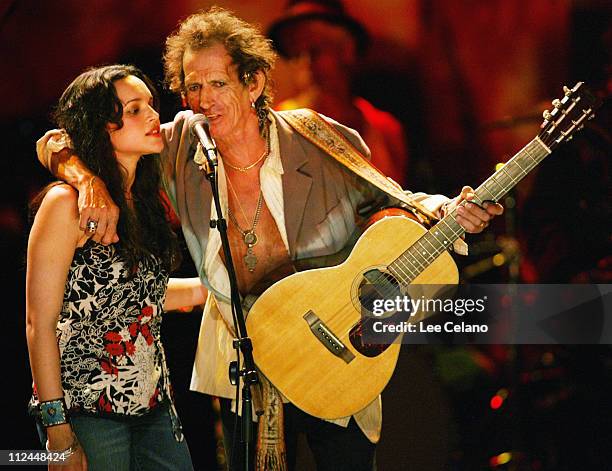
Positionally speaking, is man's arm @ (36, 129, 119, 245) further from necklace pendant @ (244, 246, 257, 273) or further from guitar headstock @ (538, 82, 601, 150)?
guitar headstock @ (538, 82, 601, 150)

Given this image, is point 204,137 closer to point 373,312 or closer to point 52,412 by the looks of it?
point 52,412

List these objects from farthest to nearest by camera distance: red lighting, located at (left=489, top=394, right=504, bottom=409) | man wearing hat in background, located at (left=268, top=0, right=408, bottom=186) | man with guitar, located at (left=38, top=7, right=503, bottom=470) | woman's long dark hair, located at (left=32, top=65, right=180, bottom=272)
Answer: red lighting, located at (left=489, top=394, right=504, bottom=409), man wearing hat in background, located at (left=268, top=0, right=408, bottom=186), man with guitar, located at (left=38, top=7, right=503, bottom=470), woman's long dark hair, located at (left=32, top=65, right=180, bottom=272)

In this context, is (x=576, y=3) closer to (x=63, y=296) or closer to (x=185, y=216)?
(x=185, y=216)

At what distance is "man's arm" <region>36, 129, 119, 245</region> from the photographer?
244 cm

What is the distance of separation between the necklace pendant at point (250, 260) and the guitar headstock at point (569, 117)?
3.96 ft

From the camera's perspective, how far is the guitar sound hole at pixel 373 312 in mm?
3100

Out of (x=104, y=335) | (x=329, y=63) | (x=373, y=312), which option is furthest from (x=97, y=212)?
(x=329, y=63)

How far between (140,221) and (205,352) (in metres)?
0.72

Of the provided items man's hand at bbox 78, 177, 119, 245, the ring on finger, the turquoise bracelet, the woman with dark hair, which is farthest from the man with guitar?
the turquoise bracelet

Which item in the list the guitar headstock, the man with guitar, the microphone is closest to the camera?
the microphone

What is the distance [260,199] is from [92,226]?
92 cm

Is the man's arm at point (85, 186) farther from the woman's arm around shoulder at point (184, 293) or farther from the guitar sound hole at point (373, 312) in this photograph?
the guitar sound hole at point (373, 312)

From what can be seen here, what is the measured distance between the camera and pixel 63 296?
2.46 m

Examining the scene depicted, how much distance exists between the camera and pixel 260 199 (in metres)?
3.21
